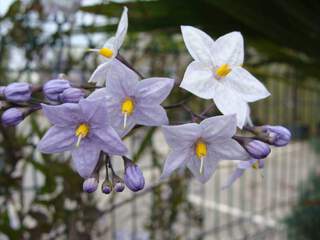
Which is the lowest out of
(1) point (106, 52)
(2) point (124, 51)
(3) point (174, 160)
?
(2) point (124, 51)

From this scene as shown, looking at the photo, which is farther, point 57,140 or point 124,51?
point 124,51

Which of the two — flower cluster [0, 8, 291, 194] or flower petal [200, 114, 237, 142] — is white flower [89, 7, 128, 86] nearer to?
flower cluster [0, 8, 291, 194]

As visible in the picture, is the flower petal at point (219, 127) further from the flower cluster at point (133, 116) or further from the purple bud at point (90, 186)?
the purple bud at point (90, 186)

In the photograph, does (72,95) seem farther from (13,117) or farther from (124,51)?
(124,51)

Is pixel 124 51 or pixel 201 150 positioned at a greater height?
pixel 201 150

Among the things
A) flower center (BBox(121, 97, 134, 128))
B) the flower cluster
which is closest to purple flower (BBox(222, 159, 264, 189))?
the flower cluster

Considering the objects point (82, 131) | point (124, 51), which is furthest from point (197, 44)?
point (124, 51)
